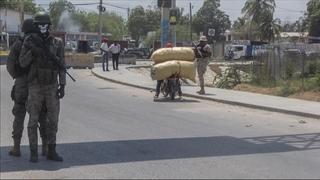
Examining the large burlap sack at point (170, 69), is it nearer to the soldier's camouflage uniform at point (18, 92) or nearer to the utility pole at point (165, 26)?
the utility pole at point (165, 26)

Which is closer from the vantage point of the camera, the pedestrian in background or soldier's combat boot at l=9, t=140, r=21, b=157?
soldier's combat boot at l=9, t=140, r=21, b=157

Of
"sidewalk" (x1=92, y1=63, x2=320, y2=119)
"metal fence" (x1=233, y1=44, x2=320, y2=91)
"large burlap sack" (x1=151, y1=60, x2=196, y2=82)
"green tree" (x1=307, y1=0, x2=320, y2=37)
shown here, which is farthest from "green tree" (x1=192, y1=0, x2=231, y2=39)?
"large burlap sack" (x1=151, y1=60, x2=196, y2=82)

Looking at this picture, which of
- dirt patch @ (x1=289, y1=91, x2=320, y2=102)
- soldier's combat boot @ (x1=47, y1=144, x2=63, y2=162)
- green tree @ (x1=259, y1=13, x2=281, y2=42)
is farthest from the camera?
green tree @ (x1=259, y1=13, x2=281, y2=42)

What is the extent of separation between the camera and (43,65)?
860cm

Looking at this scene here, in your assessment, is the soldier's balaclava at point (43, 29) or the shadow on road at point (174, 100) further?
the shadow on road at point (174, 100)

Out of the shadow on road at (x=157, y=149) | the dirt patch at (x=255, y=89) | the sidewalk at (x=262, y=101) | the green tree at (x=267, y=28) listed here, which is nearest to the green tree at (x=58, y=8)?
the green tree at (x=267, y=28)

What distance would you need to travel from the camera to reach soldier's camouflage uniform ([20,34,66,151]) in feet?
28.2

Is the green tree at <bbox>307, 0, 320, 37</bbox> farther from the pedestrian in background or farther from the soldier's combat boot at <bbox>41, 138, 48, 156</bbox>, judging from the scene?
the soldier's combat boot at <bbox>41, 138, 48, 156</bbox>

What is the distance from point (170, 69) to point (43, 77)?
10.8 m

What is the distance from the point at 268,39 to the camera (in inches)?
4375

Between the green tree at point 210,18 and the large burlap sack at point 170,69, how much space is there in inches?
4312

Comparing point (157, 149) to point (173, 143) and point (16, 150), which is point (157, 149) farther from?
point (16, 150)

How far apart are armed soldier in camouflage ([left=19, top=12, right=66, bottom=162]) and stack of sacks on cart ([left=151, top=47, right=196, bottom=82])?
10.4 meters

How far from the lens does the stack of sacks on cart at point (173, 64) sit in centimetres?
1922
